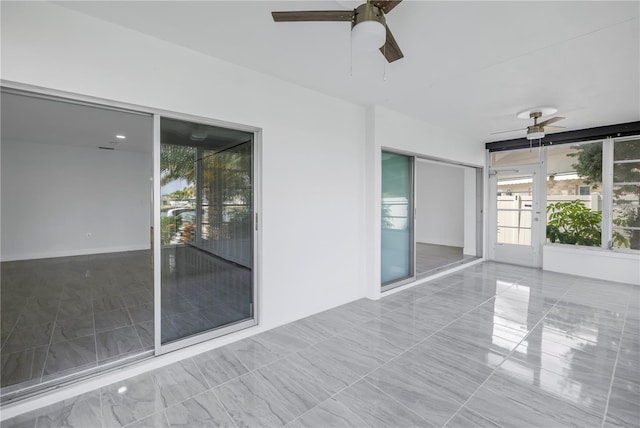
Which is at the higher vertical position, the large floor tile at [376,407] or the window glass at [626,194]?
the window glass at [626,194]

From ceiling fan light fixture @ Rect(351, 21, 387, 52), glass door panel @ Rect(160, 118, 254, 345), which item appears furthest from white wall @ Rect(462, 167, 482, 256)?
ceiling fan light fixture @ Rect(351, 21, 387, 52)

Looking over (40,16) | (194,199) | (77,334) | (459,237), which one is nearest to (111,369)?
(77,334)

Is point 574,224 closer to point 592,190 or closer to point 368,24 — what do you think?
point 592,190

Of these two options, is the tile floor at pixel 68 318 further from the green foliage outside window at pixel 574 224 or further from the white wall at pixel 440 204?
the white wall at pixel 440 204

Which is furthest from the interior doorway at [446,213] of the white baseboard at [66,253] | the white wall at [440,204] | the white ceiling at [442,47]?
the white baseboard at [66,253]

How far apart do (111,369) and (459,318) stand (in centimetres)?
348

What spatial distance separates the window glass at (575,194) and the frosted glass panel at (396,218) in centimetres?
337

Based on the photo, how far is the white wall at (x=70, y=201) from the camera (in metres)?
6.27

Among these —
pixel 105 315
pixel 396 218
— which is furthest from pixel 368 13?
pixel 105 315

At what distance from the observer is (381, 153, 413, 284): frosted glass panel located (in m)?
4.43

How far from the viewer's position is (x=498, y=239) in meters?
6.60

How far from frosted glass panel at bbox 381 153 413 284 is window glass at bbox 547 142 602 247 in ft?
11.0

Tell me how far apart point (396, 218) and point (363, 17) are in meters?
3.38

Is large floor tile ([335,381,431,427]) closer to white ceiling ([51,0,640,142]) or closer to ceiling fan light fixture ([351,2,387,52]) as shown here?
ceiling fan light fixture ([351,2,387,52])
